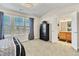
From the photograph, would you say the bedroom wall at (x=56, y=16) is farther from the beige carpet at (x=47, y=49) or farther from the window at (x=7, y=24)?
the window at (x=7, y=24)

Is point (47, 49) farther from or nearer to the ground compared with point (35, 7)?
nearer to the ground

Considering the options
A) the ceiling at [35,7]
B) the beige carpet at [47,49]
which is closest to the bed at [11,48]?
the beige carpet at [47,49]

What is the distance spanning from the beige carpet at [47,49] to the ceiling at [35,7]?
23.2 inches

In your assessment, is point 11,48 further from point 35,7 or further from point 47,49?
point 35,7

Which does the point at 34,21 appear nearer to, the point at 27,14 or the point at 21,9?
the point at 27,14

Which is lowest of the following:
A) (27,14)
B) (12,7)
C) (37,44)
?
(37,44)

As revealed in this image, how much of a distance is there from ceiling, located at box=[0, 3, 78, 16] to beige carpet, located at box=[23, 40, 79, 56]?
589 mm

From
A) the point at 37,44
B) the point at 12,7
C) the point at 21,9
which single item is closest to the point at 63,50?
the point at 37,44

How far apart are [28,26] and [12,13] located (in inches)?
15.5

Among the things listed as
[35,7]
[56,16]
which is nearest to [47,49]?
[56,16]

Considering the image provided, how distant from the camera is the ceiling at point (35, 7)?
1.80 metres

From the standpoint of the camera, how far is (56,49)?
1.86 meters

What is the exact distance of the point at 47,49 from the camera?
1.87 metres

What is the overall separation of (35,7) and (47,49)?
84cm
